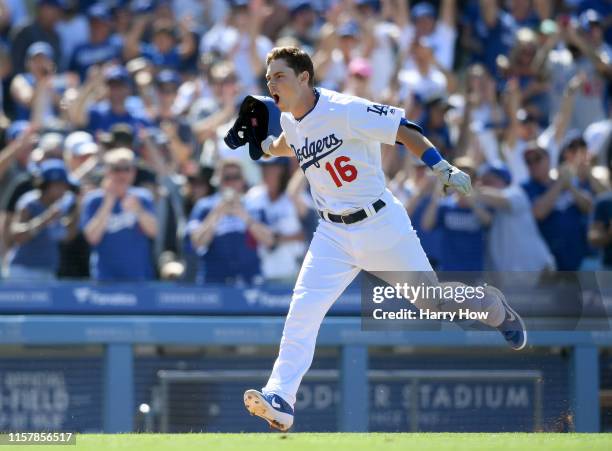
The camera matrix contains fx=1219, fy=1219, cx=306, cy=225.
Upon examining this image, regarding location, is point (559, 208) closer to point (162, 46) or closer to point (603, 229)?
point (603, 229)

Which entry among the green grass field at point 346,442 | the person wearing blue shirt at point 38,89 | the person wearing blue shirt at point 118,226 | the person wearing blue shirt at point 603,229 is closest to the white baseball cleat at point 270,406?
the green grass field at point 346,442

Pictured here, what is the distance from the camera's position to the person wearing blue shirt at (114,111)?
1076cm

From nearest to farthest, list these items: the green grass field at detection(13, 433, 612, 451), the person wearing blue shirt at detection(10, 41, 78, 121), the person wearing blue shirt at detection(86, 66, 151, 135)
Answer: the green grass field at detection(13, 433, 612, 451) → the person wearing blue shirt at detection(86, 66, 151, 135) → the person wearing blue shirt at detection(10, 41, 78, 121)

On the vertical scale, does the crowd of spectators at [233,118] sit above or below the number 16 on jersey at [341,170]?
above

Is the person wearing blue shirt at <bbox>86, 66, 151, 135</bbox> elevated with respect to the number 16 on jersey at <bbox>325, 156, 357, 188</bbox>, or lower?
elevated

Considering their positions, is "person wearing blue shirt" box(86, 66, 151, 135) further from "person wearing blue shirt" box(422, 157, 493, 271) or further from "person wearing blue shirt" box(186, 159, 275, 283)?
"person wearing blue shirt" box(422, 157, 493, 271)

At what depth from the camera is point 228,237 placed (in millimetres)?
9102

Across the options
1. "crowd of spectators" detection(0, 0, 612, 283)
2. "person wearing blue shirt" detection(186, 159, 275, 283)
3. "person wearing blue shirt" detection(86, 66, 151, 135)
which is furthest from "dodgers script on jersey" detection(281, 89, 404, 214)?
"person wearing blue shirt" detection(86, 66, 151, 135)

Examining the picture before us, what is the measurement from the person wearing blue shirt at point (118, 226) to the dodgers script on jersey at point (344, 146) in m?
3.19

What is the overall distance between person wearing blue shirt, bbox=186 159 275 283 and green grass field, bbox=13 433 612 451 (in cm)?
267

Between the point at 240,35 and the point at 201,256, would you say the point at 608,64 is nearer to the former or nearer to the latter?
the point at 240,35

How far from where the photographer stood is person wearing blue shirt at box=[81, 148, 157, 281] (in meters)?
9.01

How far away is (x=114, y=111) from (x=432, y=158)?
5562 mm

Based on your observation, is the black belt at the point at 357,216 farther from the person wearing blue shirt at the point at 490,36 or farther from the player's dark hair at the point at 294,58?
the person wearing blue shirt at the point at 490,36
